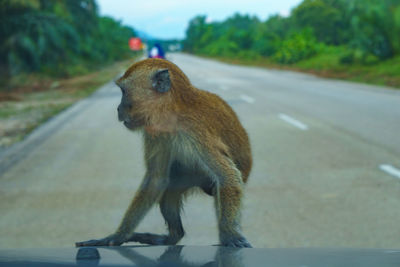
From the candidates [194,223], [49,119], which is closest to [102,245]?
[194,223]

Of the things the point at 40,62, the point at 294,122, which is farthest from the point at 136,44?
the point at 40,62

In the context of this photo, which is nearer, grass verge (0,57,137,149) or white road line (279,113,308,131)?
white road line (279,113,308,131)

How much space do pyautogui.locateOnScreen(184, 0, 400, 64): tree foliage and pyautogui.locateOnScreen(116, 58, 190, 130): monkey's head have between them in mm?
995

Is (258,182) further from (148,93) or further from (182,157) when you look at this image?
(148,93)

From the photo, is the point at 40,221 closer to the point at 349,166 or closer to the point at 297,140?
the point at 349,166

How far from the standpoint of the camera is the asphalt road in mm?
5453

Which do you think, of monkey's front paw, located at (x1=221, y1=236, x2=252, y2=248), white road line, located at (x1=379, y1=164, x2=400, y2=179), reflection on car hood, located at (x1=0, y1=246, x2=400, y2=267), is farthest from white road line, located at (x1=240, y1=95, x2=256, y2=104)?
reflection on car hood, located at (x1=0, y1=246, x2=400, y2=267)

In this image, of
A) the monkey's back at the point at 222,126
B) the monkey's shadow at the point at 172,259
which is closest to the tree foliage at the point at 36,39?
the monkey's back at the point at 222,126

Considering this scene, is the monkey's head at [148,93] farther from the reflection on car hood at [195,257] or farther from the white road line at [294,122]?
the white road line at [294,122]

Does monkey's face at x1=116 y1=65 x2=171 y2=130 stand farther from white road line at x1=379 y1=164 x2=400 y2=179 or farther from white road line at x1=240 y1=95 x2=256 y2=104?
white road line at x1=240 y1=95 x2=256 y2=104

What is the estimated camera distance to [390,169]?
794 centimetres

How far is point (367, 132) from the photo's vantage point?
36.7 ft

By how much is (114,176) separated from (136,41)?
5629 mm

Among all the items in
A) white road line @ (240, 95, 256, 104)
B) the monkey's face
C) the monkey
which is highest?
the monkey's face
